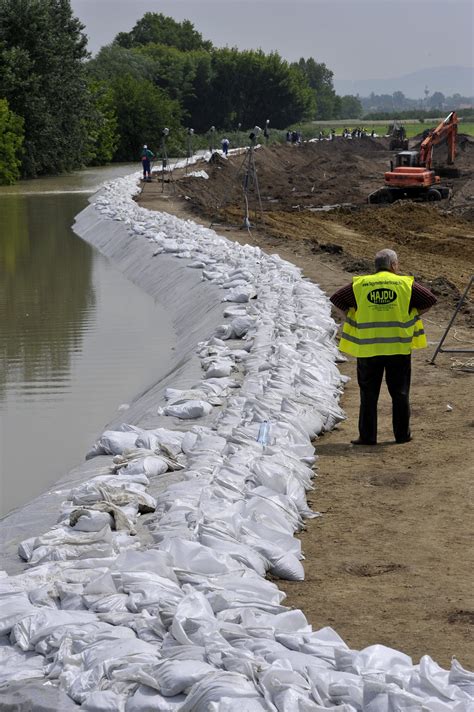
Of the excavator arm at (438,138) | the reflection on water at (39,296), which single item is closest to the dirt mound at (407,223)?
the excavator arm at (438,138)

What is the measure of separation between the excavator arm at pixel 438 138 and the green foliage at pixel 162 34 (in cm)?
8733

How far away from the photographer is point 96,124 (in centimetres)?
5122

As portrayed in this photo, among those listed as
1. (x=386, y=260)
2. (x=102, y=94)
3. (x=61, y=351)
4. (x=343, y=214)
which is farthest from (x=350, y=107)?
(x=386, y=260)

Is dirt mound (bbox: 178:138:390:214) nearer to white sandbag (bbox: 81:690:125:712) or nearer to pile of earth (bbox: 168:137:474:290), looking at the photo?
pile of earth (bbox: 168:137:474:290)

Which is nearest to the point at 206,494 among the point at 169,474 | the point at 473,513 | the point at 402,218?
the point at 169,474

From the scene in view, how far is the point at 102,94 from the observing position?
5412cm

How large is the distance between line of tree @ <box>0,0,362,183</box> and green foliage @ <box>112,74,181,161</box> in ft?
0.18

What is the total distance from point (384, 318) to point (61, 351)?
6687 millimetres

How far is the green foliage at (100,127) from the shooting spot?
50906mm

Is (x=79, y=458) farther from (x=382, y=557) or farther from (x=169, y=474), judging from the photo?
(x=382, y=557)

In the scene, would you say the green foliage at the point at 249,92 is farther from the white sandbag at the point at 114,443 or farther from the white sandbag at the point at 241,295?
the white sandbag at the point at 114,443

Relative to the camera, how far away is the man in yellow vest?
768cm

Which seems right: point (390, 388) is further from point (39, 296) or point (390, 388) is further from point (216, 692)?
point (39, 296)

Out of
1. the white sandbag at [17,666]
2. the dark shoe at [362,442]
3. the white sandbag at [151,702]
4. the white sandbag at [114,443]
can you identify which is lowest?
the dark shoe at [362,442]
